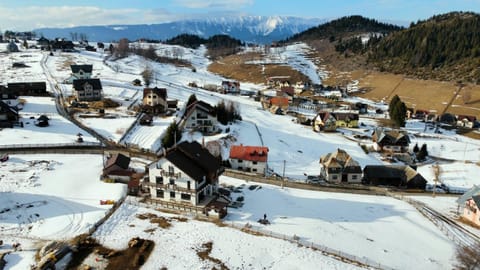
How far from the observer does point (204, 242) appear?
2764cm

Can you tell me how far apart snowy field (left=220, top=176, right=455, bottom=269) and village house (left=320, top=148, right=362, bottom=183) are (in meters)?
6.89

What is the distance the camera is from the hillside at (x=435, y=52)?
136 metres

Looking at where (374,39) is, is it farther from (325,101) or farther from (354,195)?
(354,195)

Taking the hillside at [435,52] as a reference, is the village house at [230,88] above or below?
below

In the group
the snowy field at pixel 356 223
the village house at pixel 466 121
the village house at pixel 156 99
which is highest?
the village house at pixel 156 99

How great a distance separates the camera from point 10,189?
3481 centimetres

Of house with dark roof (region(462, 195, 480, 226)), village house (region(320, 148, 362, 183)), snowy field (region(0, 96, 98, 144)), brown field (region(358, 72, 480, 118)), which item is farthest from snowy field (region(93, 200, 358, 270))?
brown field (region(358, 72, 480, 118))

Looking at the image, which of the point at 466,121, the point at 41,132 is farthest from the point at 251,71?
the point at 41,132

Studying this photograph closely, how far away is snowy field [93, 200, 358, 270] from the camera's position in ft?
82.7

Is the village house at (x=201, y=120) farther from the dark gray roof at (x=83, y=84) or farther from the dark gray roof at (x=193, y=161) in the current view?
the dark gray roof at (x=83, y=84)

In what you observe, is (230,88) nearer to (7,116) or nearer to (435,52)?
(7,116)

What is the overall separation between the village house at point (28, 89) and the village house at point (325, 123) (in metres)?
57.1

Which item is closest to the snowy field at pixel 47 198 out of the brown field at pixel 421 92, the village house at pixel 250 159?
the village house at pixel 250 159

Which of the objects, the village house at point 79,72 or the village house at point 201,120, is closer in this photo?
the village house at point 201,120
